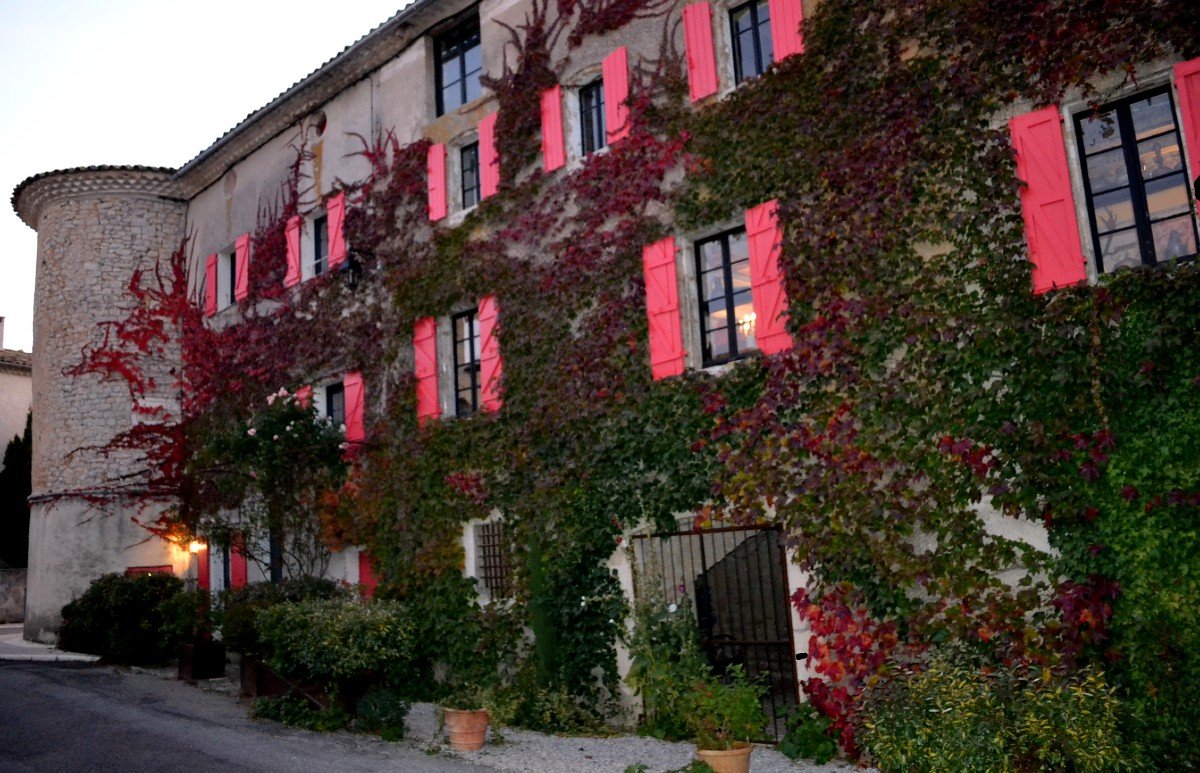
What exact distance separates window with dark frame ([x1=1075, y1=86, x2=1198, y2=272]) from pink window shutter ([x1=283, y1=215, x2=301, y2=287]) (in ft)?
36.1

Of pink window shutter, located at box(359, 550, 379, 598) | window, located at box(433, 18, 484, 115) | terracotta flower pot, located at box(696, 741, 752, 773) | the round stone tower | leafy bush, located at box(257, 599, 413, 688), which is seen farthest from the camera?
the round stone tower

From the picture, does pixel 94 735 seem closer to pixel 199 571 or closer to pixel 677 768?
pixel 677 768

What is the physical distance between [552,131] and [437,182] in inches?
84.3

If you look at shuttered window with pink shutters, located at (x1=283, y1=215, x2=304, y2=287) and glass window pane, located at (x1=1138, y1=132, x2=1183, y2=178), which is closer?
glass window pane, located at (x1=1138, y1=132, x2=1183, y2=178)

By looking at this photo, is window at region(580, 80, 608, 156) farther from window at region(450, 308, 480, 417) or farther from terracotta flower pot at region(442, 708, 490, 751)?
terracotta flower pot at region(442, 708, 490, 751)

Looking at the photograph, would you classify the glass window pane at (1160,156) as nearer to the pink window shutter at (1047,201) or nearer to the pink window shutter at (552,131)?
the pink window shutter at (1047,201)

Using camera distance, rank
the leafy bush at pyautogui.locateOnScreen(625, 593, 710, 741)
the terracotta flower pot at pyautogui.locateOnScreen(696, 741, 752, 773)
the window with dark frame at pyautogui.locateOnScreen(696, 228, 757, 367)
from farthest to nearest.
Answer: the window with dark frame at pyautogui.locateOnScreen(696, 228, 757, 367) < the leafy bush at pyautogui.locateOnScreen(625, 593, 710, 741) < the terracotta flower pot at pyautogui.locateOnScreen(696, 741, 752, 773)

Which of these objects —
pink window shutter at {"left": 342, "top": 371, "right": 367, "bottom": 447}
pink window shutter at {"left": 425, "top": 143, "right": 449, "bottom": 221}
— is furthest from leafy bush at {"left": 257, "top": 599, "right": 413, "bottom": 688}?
pink window shutter at {"left": 425, "top": 143, "right": 449, "bottom": 221}

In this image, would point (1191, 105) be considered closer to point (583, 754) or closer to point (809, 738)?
point (809, 738)

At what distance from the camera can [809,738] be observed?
25.6ft

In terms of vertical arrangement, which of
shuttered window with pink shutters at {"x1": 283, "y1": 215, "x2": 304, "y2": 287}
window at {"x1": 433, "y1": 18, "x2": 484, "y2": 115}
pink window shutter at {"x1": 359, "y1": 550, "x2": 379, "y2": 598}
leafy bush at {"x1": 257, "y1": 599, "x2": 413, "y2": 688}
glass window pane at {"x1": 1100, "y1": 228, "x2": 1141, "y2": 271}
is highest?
window at {"x1": 433, "y1": 18, "x2": 484, "y2": 115}

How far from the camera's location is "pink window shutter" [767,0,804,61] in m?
8.97

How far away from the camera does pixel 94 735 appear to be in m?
→ 8.71

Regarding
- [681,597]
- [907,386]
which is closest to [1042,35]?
[907,386]
